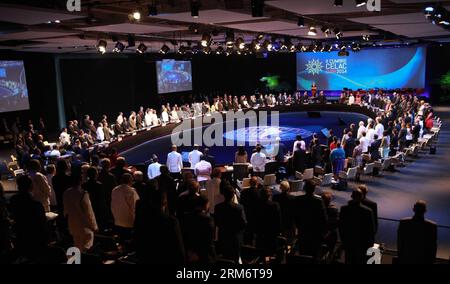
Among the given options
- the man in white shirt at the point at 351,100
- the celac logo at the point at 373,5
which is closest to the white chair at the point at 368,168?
the celac logo at the point at 373,5

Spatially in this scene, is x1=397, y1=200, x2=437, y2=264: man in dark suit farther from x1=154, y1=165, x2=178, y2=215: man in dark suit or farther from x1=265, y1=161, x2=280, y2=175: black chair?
x1=265, y1=161, x2=280, y2=175: black chair

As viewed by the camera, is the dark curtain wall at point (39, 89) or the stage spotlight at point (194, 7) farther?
the dark curtain wall at point (39, 89)

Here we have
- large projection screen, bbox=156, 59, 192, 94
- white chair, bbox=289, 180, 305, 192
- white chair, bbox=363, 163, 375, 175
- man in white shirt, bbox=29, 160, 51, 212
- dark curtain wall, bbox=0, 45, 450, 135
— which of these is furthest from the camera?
large projection screen, bbox=156, 59, 192, 94

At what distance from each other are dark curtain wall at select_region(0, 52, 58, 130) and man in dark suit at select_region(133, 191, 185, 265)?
15696mm

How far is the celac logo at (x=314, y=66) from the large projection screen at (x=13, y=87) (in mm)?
17962

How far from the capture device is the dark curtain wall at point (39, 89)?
704 inches

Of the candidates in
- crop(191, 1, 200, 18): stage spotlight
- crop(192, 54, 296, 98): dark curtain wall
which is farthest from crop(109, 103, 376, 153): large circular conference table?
crop(191, 1, 200, 18): stage spotlight

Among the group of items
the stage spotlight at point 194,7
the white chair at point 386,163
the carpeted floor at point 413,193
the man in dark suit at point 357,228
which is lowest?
the carpeted floor at point 413,193

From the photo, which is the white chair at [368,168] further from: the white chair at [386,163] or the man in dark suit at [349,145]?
the man in dark suit at [349,145]

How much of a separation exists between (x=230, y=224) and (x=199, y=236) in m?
0.63

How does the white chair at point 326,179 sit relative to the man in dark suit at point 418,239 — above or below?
below

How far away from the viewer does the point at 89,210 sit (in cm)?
484

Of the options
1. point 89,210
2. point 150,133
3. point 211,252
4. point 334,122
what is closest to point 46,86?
point 150,133

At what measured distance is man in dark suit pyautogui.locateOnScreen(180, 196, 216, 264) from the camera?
3.91m
